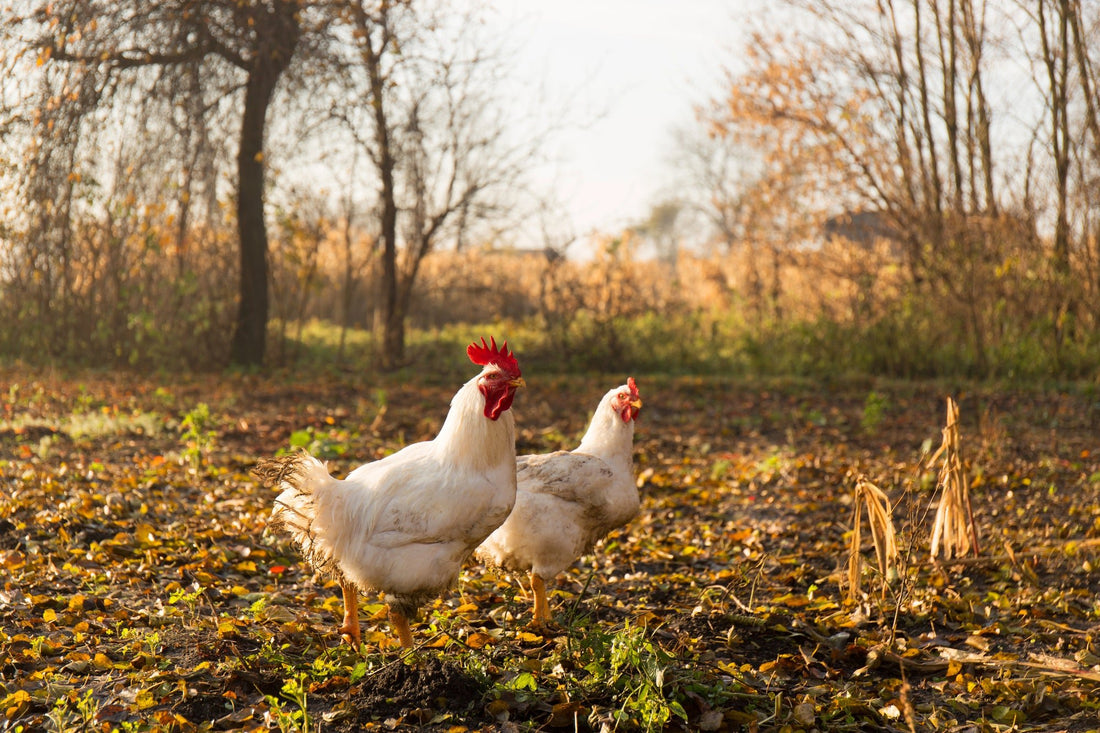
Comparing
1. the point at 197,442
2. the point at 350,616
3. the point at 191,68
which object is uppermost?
the point at 191,68

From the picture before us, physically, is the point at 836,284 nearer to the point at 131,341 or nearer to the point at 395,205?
the point at 395,205

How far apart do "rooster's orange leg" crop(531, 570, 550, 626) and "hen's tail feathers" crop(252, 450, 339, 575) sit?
1005 mm

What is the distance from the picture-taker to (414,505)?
11.6 ft

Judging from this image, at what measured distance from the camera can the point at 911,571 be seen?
4289 millimetres

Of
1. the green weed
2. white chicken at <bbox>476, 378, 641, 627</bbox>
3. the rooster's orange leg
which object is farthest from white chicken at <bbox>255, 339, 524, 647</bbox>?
the green weed

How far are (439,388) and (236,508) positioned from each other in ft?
21.1

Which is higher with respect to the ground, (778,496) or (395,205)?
(395,205)

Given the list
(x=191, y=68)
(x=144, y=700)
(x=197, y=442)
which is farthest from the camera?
(x=191, y=68)

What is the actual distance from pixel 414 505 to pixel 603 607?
4.79 feet

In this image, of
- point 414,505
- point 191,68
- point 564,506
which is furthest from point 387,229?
point 414,505

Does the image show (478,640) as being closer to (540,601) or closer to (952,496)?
(540,601)

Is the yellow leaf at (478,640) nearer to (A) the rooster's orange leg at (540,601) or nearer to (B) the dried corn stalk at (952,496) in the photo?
(A) the rooster's orange leg at (540,601)

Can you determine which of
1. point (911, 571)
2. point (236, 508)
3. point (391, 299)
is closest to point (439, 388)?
point (391, 299)

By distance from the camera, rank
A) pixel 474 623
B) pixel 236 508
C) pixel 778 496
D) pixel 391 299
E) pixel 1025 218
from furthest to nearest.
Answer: pixel 391 299 < pixel 1025 218 < pixel 778 496 < pixel 236 508 < pixel 474 623
